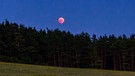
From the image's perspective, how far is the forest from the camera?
400ft

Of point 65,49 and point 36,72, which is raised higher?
point 65,49

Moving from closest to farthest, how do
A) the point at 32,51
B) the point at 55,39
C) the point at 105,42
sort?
the point at 32,51, the point at 55,39, the point at 105,42

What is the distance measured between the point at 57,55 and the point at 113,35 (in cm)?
3480

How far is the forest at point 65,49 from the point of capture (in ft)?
400

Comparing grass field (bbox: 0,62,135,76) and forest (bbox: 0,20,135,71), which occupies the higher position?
forest (bbox: 0,20,135,71)

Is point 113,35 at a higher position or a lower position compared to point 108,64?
higher

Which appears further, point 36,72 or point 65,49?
point 65,49

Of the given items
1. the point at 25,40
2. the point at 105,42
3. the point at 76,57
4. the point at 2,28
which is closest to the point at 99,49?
the point at 105,42

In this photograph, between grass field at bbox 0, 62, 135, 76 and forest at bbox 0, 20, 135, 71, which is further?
forest at bbox 0, 20, 135, 71

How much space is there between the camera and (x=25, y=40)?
127m

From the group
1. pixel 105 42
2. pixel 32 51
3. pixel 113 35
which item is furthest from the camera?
pixel 113 35

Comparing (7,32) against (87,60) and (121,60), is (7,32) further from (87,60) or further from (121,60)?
(121,60)

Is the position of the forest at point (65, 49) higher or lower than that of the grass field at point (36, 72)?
higher

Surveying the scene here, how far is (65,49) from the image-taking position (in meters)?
132
